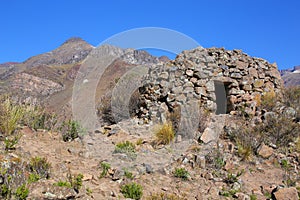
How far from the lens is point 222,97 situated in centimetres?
934

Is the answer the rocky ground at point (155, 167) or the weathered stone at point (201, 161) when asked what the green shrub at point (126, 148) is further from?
the weathered stone at point (201, 161)

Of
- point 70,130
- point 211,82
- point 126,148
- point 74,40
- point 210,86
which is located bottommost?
point 126,148

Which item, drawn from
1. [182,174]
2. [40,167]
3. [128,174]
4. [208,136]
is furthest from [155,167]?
[40,167]

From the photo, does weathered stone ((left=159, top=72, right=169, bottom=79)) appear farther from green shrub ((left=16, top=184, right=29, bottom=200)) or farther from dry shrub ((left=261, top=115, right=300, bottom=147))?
green shrub ((left=16, top=184, right=29, bottom=200))

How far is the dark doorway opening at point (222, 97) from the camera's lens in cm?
913

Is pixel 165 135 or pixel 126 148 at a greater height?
pixel 165 135

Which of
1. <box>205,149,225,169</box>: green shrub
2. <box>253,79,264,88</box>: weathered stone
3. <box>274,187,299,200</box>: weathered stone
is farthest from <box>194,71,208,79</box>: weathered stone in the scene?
<box>274,187,299,200</box>: weathered stone

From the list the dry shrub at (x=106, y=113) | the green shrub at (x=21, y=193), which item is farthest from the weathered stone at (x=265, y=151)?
the green shrub at (x=21, y=193)

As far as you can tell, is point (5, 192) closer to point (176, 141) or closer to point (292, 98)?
point (176, 141)

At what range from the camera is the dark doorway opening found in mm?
9133

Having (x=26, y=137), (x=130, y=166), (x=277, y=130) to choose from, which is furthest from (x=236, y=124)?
(x=26, y=137)

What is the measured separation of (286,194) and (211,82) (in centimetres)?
449

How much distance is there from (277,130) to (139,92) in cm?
401

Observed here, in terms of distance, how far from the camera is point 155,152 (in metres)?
6.41
